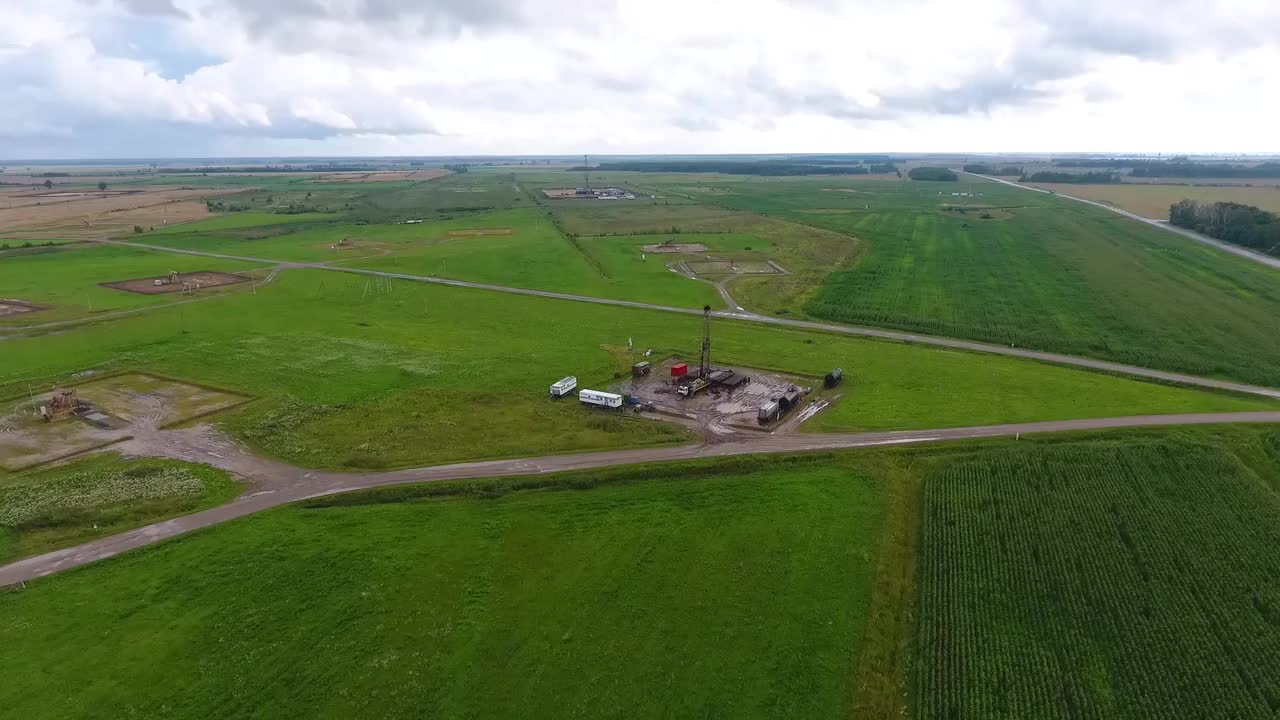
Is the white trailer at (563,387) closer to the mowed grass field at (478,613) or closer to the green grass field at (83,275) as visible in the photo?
the mowed grass field at (478,613)

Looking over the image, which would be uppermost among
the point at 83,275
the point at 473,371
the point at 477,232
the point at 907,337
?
the point at 477,232

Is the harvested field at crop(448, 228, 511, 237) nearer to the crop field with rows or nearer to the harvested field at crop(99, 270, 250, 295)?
the harvested field at crop(99, 270, 250, 295)

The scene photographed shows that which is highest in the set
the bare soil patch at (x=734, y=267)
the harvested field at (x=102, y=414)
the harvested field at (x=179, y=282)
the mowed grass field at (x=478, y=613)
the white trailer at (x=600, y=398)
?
the bare soil patch at (x=734, y=267)

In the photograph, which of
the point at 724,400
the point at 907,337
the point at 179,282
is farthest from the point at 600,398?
the point at 179,282

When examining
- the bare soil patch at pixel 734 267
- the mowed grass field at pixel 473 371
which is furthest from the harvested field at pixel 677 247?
the mowed grass field at pixel 473 371

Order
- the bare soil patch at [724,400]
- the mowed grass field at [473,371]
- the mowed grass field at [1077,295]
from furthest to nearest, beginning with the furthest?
the mowed grass field at [1077,295], the bare soil patch at [724,400], the mowed grass field at [473,371]

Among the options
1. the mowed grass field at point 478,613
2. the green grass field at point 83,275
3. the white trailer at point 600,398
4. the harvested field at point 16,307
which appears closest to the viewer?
the mowed grass field at point 478,613

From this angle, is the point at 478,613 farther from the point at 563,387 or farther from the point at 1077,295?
the point at 1077,295
